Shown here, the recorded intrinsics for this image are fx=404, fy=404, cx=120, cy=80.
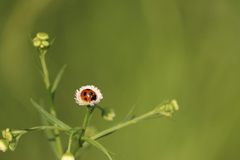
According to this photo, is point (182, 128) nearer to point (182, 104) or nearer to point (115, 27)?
point (182, 104)

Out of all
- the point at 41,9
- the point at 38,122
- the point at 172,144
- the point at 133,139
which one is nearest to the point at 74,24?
the point at 41,9

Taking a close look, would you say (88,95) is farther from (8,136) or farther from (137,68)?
(137,68)

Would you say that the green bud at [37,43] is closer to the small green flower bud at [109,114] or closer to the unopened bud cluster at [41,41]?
the unopened bud cluster at [41,41]

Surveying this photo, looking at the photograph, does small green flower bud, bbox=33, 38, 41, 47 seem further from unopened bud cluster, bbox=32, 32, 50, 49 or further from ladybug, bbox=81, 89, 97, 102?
ladybug, bbox=81, 89, 97, 102

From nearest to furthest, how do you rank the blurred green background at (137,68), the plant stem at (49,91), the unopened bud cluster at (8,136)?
the unopened bud cluster at (8,136)
the plant stem at (49,91)
the blurred green background at (137,68)

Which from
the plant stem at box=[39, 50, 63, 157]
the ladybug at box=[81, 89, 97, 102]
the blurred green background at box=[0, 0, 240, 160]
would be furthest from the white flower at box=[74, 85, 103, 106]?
the blurred green background at box=[0, 0, 240, 160]

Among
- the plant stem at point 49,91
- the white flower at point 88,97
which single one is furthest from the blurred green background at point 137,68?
the white flower at point 88,97
